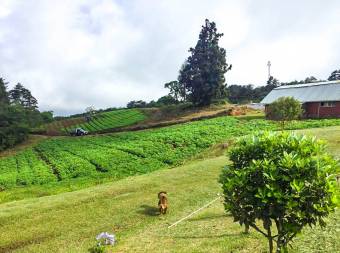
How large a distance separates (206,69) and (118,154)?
33327mm

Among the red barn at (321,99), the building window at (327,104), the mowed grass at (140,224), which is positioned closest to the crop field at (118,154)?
the red barn at (321,99)

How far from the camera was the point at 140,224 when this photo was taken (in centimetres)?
1806

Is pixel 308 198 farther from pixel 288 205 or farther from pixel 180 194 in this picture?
pixel 180 194

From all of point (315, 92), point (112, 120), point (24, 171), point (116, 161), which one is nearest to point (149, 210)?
Result: point (116, 161)

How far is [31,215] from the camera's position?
67.4 feet

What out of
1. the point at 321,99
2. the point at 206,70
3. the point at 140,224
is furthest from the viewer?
the point at 206,70

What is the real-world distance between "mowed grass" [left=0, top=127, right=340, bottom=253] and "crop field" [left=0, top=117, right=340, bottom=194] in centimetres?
1271

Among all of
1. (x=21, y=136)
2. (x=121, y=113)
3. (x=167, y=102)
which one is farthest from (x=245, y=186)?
(x=167, y=102)

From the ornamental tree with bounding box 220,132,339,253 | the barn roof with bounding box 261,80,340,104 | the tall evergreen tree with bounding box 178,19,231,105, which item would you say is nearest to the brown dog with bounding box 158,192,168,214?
the ornamental tree with bounding box 220,132,339,253

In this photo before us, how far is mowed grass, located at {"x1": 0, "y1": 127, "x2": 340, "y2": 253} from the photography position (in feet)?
44.8

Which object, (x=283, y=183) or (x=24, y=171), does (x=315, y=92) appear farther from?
(x=283, y=183)

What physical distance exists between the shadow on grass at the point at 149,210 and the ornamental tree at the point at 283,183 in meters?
10.4

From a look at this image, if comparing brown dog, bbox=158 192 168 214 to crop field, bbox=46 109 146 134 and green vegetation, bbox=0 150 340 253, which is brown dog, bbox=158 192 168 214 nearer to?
green vegetation, bbox=0 150 340 253

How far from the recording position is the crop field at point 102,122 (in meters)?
82.9
